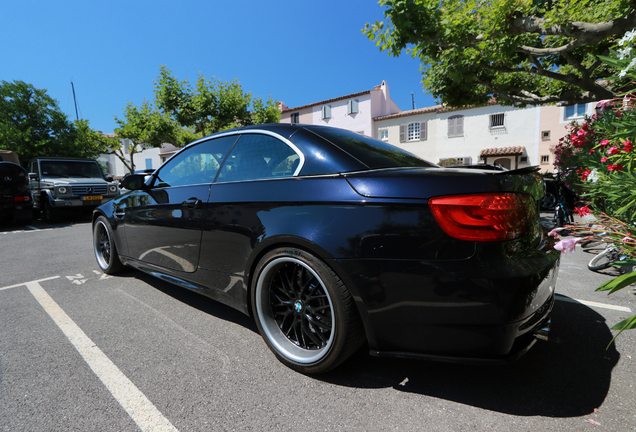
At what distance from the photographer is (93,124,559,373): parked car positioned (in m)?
1.47

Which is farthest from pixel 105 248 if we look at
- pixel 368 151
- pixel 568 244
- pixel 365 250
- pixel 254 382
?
pixel 568 244

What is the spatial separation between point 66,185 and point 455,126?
21215 mm

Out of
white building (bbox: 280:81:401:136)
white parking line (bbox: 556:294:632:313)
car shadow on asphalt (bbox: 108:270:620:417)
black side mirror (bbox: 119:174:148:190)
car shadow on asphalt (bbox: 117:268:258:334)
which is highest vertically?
white building (bbox: 280:81:401:136)

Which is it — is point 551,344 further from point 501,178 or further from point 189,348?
point 189,348

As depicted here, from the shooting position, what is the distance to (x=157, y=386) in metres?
1.83

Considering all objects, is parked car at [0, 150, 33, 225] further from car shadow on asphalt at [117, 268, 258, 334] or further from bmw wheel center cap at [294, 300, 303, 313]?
bmw wheel center cap at [294, 300, 303, 313]

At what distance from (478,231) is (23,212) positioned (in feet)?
37.1

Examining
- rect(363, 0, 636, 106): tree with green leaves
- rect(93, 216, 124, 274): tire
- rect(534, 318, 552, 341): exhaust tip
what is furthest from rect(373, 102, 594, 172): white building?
rect(534, 318, 552, 341): exhaust tip

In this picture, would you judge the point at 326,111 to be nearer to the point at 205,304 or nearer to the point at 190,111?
the point at 190,111

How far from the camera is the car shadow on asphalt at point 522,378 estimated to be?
1633 mm

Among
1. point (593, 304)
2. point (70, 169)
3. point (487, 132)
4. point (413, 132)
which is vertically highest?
point (413, 132)

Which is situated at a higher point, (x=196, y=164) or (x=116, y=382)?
(x=196, y=164)

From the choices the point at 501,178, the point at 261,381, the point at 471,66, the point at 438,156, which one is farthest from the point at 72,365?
the point at 438,156

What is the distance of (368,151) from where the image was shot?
211cm
